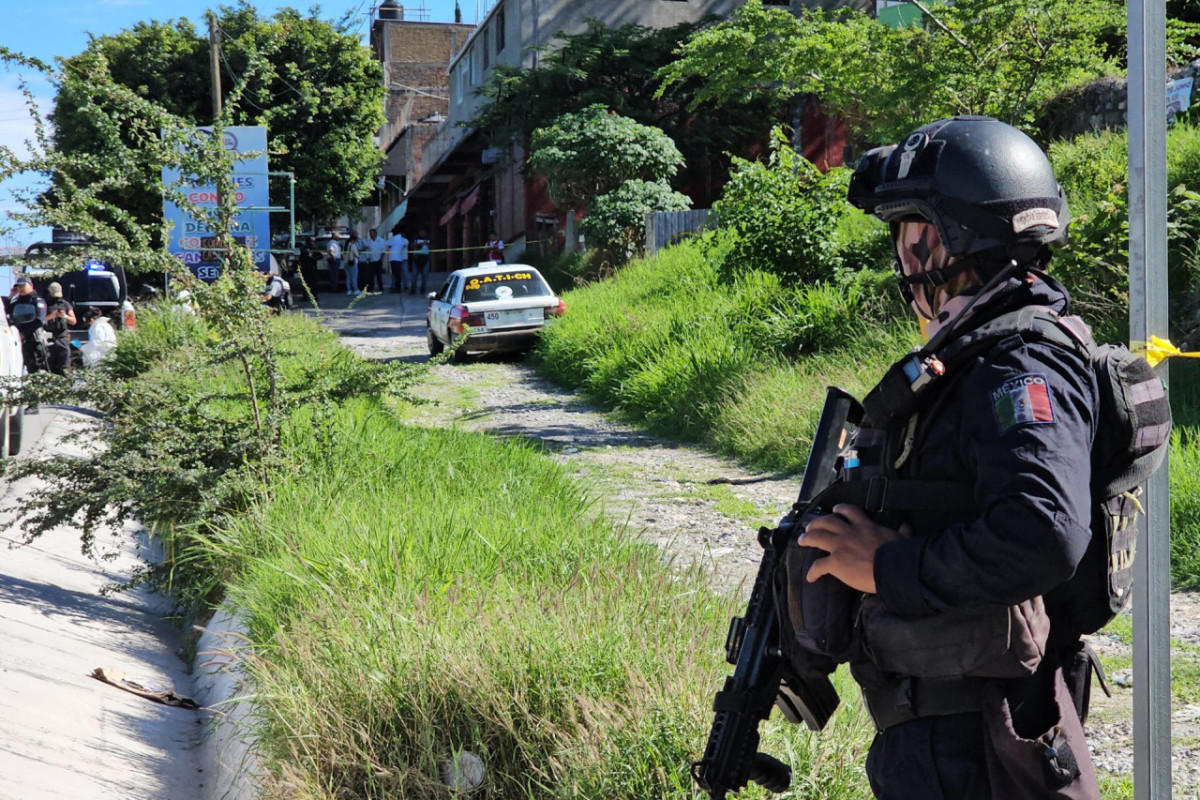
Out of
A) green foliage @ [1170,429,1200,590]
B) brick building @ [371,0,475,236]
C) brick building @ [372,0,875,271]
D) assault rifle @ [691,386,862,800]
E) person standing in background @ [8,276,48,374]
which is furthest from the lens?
brick building @ [371,0,475,236]

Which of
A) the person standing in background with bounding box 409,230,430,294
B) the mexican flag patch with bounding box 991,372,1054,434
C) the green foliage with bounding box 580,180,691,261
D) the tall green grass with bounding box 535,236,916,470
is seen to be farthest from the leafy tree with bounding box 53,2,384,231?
the mexican flag patch with bounding box 991,372,1054,434

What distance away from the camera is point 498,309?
731 inches

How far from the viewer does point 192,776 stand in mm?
4676

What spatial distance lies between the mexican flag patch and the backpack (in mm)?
103

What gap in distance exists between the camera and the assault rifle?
233 cm

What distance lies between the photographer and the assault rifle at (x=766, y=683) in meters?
2.33

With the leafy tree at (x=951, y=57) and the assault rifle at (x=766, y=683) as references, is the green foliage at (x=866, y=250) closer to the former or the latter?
the leafy tree at (x=951, y=57)

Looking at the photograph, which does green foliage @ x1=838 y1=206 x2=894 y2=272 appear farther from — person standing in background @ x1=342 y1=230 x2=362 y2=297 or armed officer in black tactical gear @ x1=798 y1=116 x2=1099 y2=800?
person standing in background @ x1=342 y1=230 x2=362 y2=297

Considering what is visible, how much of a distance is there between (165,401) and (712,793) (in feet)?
18.3

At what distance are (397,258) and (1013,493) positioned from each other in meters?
34.0

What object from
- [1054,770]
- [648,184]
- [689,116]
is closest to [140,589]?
[1054,770]

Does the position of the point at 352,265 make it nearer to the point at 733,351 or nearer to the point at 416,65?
the point at 733,351

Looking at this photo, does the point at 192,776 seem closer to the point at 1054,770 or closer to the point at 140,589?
the point at 140,589

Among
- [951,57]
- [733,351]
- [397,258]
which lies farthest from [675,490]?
[397,258]
